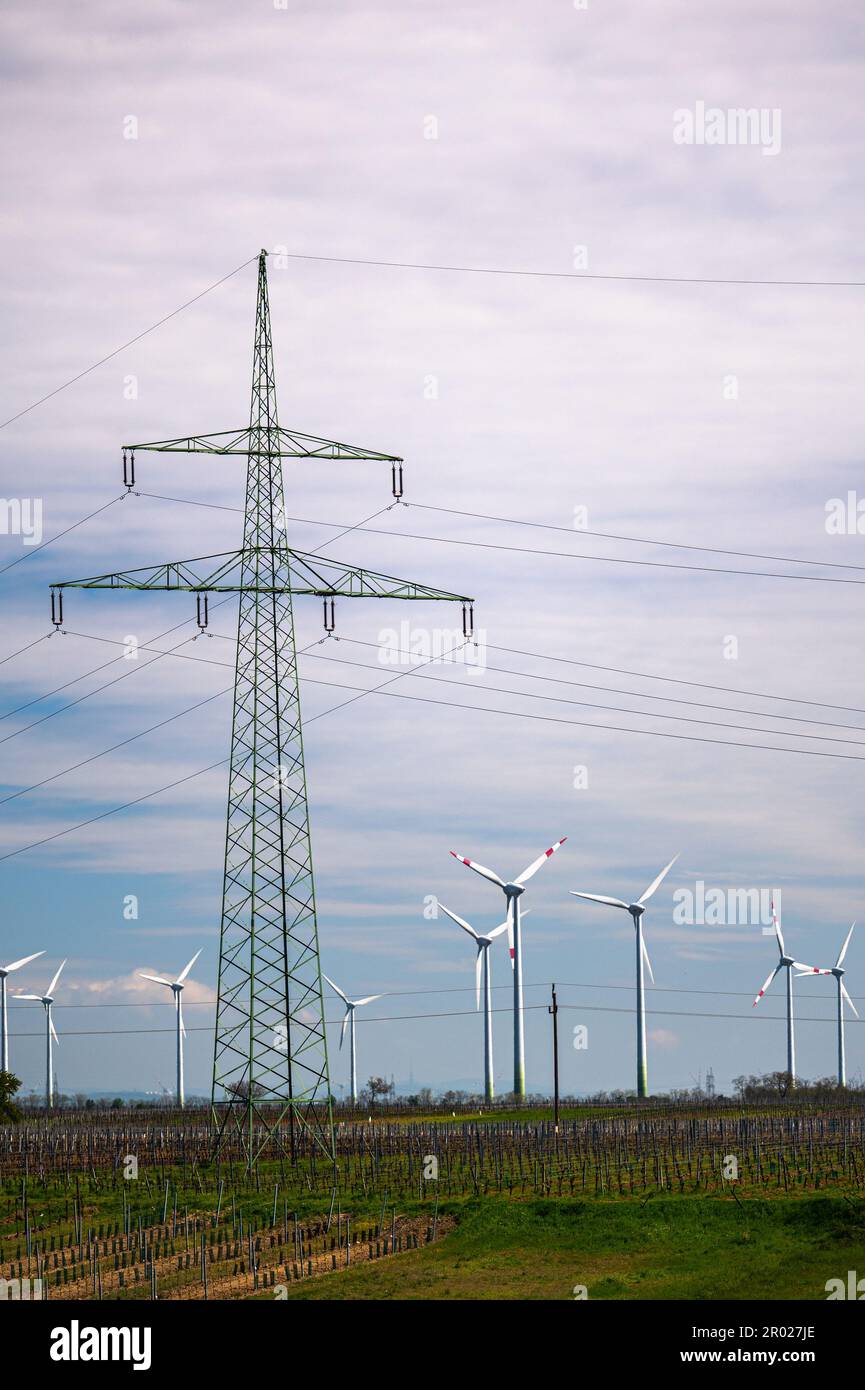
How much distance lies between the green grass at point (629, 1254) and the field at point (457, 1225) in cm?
9

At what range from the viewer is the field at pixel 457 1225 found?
1746 inches

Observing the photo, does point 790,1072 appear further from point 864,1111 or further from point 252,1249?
point 252,1249

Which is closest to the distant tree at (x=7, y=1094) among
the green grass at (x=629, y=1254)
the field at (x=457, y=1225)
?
the field at (x=457, y=1225)

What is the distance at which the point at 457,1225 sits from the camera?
5466cm

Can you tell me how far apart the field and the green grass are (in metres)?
0.09

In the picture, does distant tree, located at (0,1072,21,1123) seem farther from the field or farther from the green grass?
the green grass

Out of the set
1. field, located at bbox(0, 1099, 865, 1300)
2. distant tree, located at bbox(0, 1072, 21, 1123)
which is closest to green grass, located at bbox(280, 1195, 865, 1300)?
field, located at bbox(0, 1099, 865, 1300)

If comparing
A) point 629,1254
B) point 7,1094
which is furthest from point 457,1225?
point 7,1094

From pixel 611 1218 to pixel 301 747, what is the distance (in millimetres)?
18522

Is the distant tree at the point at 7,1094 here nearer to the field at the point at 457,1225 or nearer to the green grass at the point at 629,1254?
the field at the point at 457,1225

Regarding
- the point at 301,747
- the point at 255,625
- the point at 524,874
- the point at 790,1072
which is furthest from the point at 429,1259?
the point at 790,1072
